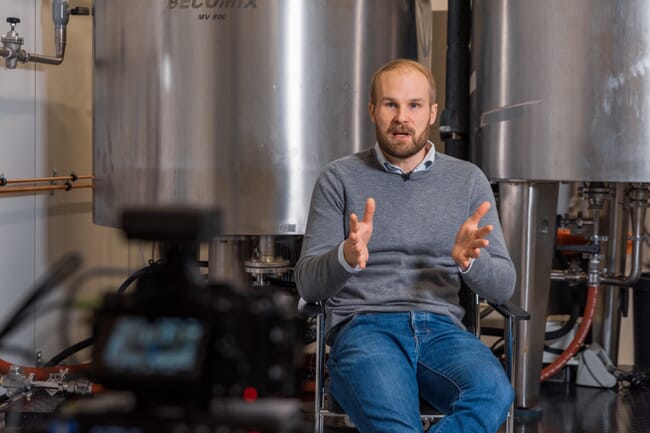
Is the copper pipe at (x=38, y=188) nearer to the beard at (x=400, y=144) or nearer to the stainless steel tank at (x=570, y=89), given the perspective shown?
the beard at (x=400, y=144)

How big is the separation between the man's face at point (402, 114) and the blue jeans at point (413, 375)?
0.35m

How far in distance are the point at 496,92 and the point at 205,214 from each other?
2.10 metres

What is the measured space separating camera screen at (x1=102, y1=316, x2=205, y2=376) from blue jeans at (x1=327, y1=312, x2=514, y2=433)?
1.16 metres

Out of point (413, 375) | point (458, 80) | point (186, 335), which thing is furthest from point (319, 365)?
point (186, 335)

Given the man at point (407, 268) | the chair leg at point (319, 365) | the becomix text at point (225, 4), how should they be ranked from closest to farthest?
the man at point (407, 268) < the chair leg at point (319, 365) < the becomix text at point (225, 4)

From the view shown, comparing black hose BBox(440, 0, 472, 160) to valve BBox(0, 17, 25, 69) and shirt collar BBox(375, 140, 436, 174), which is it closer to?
shirt collar BBox(375, 140, 436, 174)

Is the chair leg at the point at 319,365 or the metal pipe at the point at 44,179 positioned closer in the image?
the chair leg at the point at 319,365

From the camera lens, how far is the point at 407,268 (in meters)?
1.89

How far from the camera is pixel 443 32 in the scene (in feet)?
10.5

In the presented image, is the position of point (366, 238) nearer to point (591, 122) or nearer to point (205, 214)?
point (591, 122)

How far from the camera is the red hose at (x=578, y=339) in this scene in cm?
282

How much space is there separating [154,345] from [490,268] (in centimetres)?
135

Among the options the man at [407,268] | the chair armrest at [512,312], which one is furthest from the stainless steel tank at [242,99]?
the chair armrest at [512,312]

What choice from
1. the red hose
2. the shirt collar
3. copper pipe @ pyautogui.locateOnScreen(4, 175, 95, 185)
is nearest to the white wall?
copper pipe @ pyautogui.locateOnScreen(4, 175, 95, 185)
